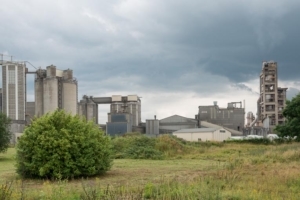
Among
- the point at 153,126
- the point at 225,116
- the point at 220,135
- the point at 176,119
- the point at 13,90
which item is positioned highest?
the point at 13,90

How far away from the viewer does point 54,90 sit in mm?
62469

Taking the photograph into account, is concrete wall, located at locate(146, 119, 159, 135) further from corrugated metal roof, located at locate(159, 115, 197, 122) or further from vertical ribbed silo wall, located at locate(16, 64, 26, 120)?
vertical ribbed silo wall, located at locate(16, 64, 26, 120)

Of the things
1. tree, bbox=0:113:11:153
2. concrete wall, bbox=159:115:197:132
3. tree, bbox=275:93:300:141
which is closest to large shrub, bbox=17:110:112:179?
tree, bbox=0:113:11:153

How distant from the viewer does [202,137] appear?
190 feet

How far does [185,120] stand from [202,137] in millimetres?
17695

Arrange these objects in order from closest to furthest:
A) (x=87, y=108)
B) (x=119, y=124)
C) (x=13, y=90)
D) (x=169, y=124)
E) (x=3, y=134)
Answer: (x=3, y=134) → (x=13, y=90) → (x=119, y=124) → (x=87, y=108) → (x=169, y=124)

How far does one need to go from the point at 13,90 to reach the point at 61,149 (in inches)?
1901

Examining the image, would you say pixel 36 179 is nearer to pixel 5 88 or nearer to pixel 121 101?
pixel 5 88

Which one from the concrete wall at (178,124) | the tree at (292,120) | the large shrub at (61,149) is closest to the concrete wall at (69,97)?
the concrete wall at (178,124)

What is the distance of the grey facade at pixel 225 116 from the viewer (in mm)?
73625

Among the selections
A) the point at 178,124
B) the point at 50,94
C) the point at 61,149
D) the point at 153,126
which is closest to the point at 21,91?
the point at 50,94

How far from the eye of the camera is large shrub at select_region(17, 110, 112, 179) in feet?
52.1

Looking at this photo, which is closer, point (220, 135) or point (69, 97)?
point (220, 135)

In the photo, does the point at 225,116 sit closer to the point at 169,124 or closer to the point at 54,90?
the point at 169,124
